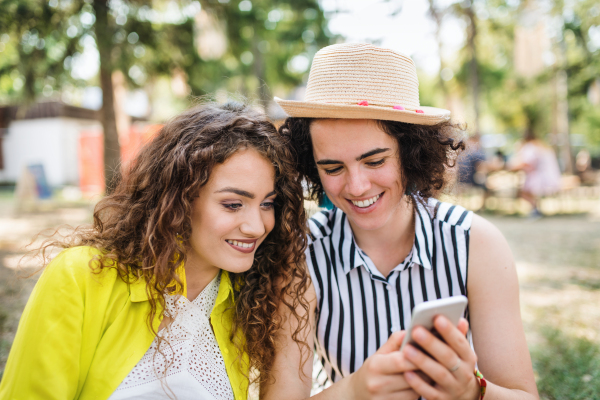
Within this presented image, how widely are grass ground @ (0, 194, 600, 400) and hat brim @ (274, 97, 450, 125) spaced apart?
188 centimetres

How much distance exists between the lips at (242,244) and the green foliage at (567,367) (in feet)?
7.13

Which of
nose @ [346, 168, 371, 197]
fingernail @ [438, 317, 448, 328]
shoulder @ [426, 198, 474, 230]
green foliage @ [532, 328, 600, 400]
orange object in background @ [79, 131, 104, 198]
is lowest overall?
green foliage @ [532, 328, 600, 400]

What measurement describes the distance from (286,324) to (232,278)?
348mm

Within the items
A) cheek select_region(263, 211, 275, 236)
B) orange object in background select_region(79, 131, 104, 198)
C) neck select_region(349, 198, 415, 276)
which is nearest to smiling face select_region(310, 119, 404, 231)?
neck select_region(349, 198, 415, 276)

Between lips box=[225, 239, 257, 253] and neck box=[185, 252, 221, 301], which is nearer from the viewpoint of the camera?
lips box=[225, 239, 257, 253]

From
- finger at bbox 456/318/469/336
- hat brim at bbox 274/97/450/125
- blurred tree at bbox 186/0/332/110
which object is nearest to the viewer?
finger at bbox 456/318/469/336

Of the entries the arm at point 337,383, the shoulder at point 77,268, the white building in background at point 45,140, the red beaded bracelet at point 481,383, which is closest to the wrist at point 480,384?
the red beaded bracelet at point 481,383

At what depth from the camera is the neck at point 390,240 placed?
6.77 ft

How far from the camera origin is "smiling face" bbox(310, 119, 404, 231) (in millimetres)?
1819

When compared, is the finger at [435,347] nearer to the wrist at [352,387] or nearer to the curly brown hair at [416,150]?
the wrist at [352,387]

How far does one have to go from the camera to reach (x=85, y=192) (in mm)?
14742

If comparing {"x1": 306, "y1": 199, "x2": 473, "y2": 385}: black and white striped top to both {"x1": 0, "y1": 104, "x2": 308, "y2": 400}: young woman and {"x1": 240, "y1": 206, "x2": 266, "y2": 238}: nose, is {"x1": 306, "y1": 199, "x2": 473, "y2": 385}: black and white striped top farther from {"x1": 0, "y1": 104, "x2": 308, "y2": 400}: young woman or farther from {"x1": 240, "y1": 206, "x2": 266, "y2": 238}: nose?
{"x1": 240, "y1": 206, "x2": 266, "y2": 238}: nose

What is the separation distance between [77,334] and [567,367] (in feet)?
10.0

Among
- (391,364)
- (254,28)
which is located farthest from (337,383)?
(254,28)
